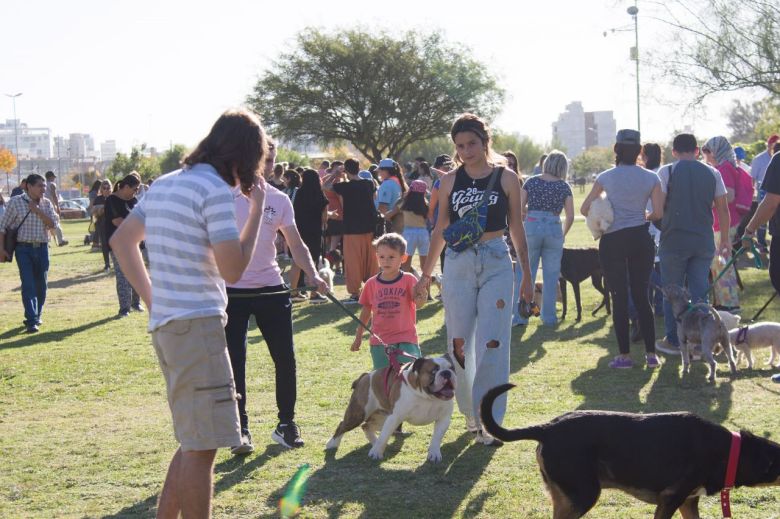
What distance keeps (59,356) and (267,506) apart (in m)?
6.36

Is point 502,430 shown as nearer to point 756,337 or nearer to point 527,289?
point 527,289

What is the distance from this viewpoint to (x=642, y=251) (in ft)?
27.0

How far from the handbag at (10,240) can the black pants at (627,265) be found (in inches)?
302

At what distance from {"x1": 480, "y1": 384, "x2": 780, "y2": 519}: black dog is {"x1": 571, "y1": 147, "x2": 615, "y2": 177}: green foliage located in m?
114

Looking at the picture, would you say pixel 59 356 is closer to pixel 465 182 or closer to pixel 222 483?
pixel 222 483

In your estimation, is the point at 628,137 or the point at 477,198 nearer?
the point at 477,198

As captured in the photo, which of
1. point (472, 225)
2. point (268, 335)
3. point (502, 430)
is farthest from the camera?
point (268, 335)

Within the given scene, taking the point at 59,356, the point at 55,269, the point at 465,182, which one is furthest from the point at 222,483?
the point at 55,269

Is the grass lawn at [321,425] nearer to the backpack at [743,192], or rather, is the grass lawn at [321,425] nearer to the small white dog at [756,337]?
the small white dog at [756,337]

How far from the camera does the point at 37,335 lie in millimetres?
12430

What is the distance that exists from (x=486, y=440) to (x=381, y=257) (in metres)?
1.43

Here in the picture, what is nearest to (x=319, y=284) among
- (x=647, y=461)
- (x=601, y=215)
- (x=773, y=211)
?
(x=647, y=461)

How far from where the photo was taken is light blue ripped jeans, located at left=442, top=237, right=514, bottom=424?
595cm

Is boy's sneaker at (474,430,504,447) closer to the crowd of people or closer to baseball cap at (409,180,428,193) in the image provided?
the crowd of people
